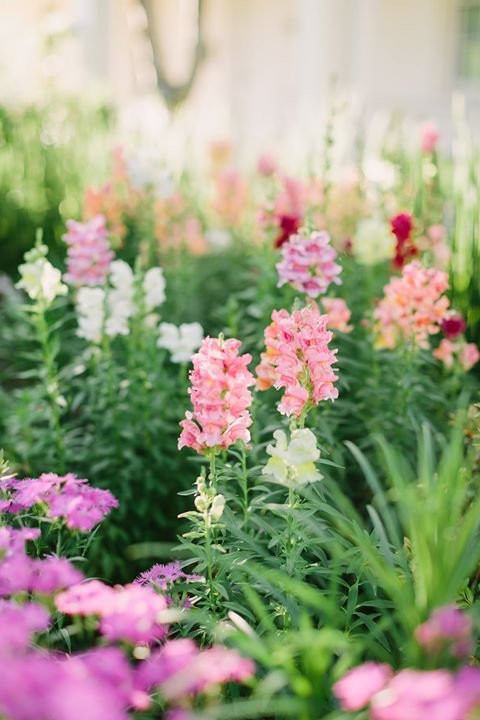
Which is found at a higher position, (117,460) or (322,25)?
(322,25)

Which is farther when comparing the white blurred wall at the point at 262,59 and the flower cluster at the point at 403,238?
→ the white blurred wall at the point at 262,59

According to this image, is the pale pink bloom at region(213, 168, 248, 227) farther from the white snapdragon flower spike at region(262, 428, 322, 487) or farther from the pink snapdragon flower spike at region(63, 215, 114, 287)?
the white snapdragon flower spike at region(262, 428, 322, 487)

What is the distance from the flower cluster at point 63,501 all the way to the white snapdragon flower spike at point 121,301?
1150 mm

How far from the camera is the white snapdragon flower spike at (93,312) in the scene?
3.26 meters

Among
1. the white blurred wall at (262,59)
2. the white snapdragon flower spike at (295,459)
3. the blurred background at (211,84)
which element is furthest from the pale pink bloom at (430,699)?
the white blurred wall at (262,59)

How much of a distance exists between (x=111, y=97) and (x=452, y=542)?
803cm

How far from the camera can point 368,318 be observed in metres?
3.67

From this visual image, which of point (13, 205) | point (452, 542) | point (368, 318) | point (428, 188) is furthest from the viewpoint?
point (13, 205)

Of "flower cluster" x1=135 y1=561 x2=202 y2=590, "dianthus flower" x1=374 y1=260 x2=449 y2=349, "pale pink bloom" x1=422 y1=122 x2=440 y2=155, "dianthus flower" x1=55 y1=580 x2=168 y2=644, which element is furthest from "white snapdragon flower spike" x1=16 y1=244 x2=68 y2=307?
"pale pink bloom" x1=422 y1=122 x2=440 y2=155

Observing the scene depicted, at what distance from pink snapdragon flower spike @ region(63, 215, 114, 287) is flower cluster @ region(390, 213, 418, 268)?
1.05 metres

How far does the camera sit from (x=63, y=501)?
75.2 inches

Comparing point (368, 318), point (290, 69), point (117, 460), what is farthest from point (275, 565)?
point (290, 69)

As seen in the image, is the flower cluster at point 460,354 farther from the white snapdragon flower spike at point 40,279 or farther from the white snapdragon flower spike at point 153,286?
the white snapdragon flower spike at point 40,279

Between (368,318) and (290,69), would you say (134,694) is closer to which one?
(368,318)
